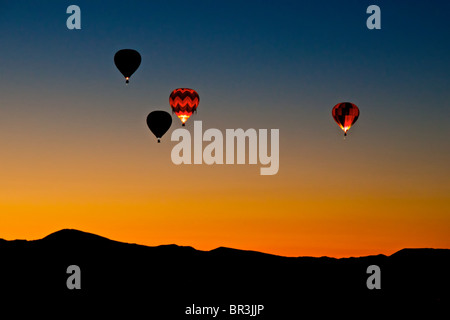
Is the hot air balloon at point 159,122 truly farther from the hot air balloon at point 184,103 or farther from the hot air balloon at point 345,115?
the hot air balloon at point 345,115

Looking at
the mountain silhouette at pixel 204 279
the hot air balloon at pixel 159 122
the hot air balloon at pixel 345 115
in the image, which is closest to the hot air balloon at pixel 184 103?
the hot air balloon at pixel 159 122

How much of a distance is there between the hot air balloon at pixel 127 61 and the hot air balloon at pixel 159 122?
433 centimetres

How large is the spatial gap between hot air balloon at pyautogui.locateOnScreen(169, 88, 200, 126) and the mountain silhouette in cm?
4376

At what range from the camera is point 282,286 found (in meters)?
142

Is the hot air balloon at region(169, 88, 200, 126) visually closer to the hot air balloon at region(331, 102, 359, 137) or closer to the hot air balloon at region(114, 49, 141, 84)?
the hot air balloon at region(114, 49, 141, 84)

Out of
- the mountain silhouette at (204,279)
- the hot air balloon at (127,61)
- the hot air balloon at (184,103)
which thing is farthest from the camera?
the mountain silhouette at (204,279)

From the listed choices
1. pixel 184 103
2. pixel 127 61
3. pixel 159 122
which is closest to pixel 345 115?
pixel 184 103

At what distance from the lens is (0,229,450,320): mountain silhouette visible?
Result: 4311 inches

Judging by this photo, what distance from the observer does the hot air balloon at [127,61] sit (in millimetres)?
55094

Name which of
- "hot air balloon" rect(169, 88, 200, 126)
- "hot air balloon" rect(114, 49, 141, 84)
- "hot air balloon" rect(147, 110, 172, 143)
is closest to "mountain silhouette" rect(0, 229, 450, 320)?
"hot air balloon" rect(147, 110, 172, 143)

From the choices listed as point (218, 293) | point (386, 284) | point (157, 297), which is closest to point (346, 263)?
point (386, 284)
